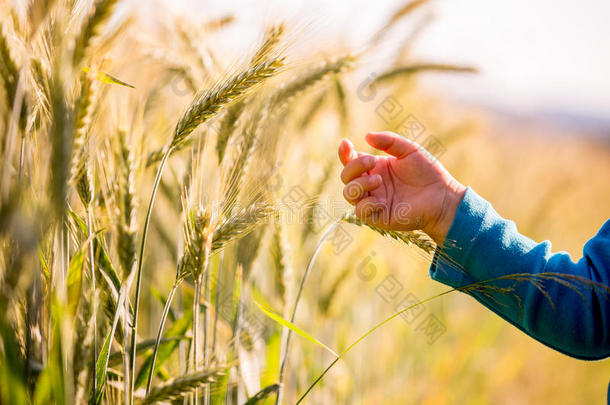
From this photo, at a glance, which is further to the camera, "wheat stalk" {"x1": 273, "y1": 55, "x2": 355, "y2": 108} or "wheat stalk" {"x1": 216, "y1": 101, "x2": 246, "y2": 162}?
"wheat stalk" {"x1": 273, "y1": 55, "x2": 355, "y2": 108}

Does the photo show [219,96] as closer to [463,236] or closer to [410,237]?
[410,237]

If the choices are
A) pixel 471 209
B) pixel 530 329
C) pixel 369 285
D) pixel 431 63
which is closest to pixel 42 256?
pixel 471 209

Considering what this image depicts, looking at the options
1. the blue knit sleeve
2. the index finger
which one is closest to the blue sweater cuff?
the blue knit sleeve

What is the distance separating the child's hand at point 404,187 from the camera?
0.79 metres

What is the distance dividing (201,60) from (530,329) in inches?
37.6

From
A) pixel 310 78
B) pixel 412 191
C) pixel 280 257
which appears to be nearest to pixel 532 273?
pixel 412 191

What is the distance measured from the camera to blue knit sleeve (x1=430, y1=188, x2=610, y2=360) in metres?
0.76

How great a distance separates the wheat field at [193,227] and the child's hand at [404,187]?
0.31 feet

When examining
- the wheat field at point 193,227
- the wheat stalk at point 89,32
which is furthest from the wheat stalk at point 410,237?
the wheat stalk at point 89,32

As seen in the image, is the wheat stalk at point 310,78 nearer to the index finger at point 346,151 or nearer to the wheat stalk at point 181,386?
the index finger at point 346,151

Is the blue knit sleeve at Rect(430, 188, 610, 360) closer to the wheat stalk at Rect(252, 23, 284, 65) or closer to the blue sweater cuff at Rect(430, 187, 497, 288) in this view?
the blue sweater cuff at Rect(430, 187, 497, 288)

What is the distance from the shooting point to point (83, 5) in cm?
54

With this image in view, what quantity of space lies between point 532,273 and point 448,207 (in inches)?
8.1

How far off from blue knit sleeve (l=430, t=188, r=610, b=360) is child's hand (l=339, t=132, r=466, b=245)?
45 mm
